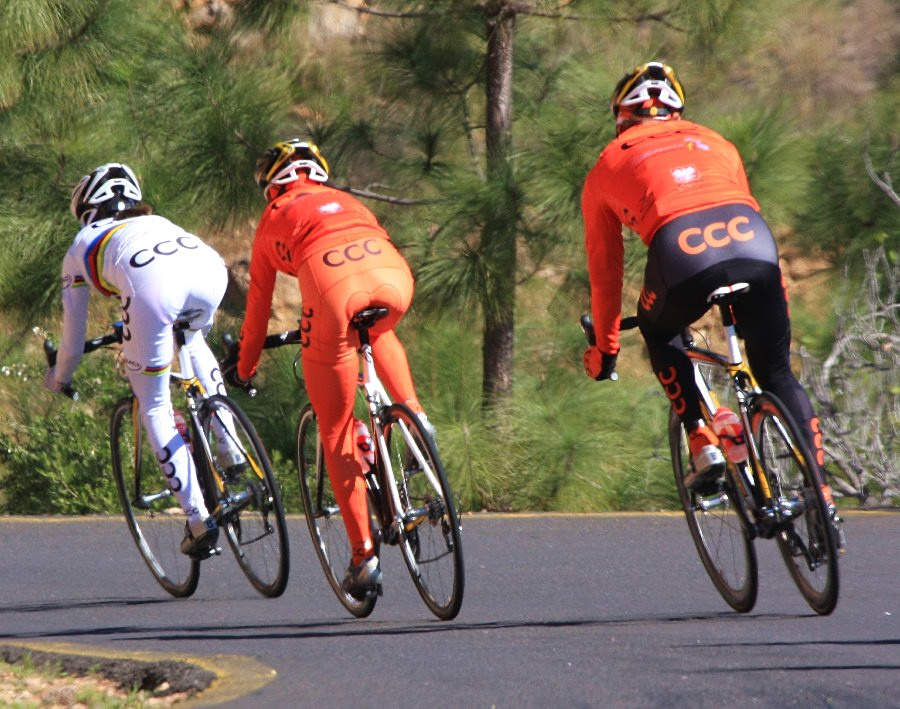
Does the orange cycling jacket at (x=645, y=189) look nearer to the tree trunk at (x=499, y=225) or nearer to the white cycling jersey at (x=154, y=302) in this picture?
the white cycling jersey at (x=154, y=302)

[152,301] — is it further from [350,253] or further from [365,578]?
[365,578]

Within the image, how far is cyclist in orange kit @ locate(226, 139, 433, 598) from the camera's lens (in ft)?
18.3

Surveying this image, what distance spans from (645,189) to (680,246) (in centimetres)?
27

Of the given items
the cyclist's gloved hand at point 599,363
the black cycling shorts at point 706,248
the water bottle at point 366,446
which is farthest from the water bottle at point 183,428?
the black cycling shorts at point 706,248

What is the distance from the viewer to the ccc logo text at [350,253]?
18.4ft

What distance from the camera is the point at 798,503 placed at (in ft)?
16.5

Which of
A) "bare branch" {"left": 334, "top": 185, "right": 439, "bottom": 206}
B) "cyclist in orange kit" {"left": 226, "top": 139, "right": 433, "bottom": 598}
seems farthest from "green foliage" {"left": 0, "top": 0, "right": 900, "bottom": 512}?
"cyclist in orange kit" {"left": 226, "top": 139, "right": 433, "bottom": 598}

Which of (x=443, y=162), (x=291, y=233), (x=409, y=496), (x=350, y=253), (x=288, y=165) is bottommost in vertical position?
(x=409, y=496)

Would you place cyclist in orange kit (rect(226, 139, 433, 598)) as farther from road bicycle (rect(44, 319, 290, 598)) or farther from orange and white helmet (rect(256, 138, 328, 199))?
road bicycle (rect(44, 319, 290, 598))

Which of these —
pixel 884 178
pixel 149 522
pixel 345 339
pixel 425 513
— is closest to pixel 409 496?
pixel 425 513

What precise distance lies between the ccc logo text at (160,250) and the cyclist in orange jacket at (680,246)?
175 cm

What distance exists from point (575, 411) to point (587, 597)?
13.3 ft

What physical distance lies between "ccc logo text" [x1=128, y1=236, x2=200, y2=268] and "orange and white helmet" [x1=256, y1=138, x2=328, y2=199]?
1.76 ft

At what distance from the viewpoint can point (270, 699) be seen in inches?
184
